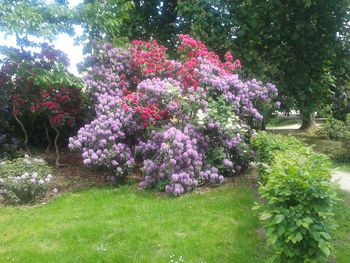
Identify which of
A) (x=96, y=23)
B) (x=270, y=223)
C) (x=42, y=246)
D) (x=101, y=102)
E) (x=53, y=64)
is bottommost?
(x=42, y=246)

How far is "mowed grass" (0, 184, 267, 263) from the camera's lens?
207 inches

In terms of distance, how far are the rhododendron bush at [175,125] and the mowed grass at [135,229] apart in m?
0.59

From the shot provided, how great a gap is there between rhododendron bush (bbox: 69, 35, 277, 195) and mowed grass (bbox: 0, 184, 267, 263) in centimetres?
59

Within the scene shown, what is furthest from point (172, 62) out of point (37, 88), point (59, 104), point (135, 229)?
point (135, 229)

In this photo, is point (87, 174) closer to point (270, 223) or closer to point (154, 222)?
point (154, 222)

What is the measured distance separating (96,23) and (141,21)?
3.64 m

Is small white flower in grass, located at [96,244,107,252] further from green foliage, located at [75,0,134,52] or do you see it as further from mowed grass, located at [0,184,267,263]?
green foliage, located at [75,0,134,52]

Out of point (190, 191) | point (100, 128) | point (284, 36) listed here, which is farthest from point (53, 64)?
point (284, 36)

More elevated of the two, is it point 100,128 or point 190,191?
point 100,128

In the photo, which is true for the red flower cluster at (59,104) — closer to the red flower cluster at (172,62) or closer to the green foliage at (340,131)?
the red flower cluster at (172,62)

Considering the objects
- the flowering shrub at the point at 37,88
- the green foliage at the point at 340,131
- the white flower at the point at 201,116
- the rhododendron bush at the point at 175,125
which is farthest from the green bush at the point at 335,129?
the flowering shrub at the point at 37,88

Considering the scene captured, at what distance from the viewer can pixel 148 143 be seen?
8328 mm

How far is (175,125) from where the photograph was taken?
329 inches

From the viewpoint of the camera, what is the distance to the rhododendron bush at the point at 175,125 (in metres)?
7.89
